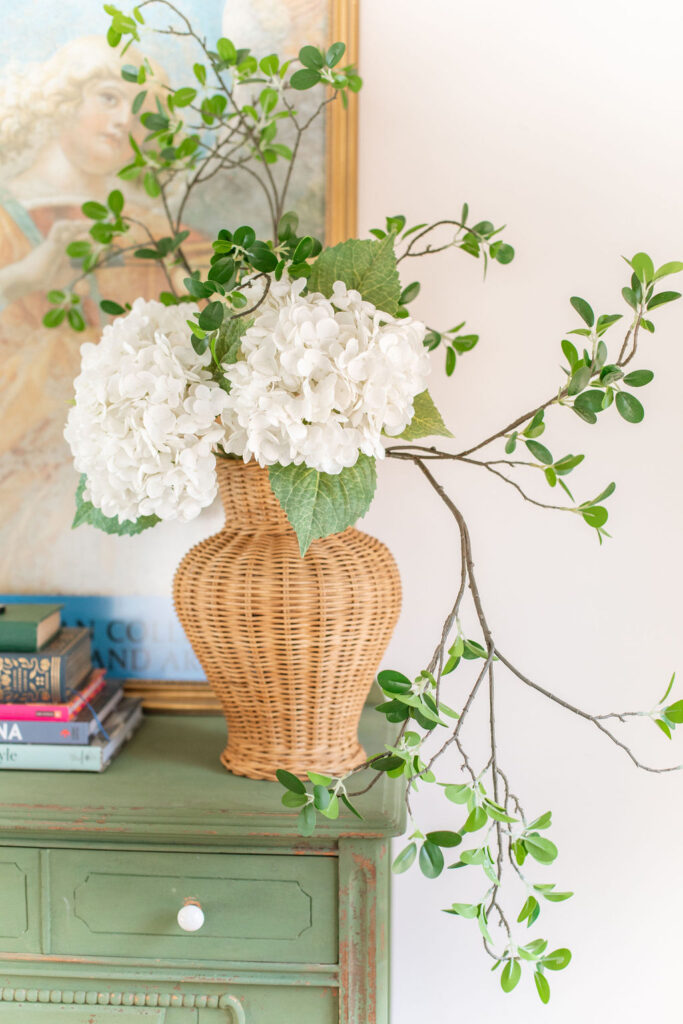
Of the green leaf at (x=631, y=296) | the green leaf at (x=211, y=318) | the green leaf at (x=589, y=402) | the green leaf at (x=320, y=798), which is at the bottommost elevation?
the green leaf at (x=320, y=798)

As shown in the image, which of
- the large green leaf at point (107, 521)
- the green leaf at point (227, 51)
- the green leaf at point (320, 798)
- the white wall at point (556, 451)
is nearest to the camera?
the green leaf at point (320, 798)

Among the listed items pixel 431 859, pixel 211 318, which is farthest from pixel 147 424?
pixel 431 859

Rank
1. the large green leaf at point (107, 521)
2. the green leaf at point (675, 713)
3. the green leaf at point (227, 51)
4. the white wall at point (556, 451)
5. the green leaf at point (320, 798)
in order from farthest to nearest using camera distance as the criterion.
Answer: the white wall at point (556, 451) < the green leaf at point (227, 51) < the large green leaf at point (107, 521) < the green leaf at point (675, 713) < the green leaf at point (320, 798)

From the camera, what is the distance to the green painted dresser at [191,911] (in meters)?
0.84

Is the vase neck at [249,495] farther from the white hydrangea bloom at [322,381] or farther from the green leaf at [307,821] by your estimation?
the green leaf at [307,821]

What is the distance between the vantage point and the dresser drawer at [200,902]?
844 mm

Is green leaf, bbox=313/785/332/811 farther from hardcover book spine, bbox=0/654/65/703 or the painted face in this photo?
the painted face

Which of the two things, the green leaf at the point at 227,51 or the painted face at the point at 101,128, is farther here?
the painted face at the point at 101,128

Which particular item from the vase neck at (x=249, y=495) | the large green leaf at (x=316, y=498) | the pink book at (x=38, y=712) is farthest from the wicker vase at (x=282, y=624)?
the pink book at (x=38, y=712)

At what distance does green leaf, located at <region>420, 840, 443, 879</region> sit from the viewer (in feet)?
2.30

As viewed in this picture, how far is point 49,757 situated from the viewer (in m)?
0.96

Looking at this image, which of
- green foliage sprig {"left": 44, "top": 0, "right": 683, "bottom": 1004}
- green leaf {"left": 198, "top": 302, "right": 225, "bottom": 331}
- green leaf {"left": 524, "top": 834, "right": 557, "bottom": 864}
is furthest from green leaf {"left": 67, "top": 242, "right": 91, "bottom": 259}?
green leaf {"left": 524, "top": 834, "right": 557, "bottom": 864}

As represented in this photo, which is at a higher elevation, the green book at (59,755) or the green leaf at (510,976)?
the green book at (59,755)

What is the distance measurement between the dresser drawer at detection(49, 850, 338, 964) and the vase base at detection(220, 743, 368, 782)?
0.09 m
